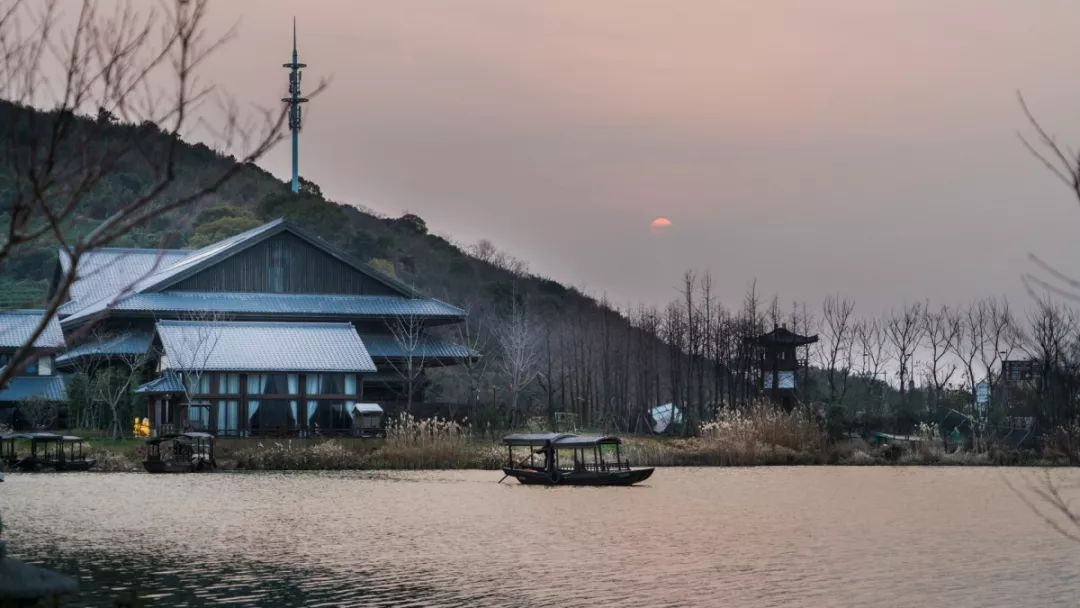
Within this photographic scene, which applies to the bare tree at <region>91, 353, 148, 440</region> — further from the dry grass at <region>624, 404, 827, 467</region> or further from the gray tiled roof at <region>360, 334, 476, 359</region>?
the dry grass at <region>624, 404, 827, 467</region>

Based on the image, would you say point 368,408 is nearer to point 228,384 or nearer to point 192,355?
point 228,384

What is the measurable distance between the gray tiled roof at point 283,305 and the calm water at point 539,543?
27.2m

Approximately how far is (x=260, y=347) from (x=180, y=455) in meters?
14.5

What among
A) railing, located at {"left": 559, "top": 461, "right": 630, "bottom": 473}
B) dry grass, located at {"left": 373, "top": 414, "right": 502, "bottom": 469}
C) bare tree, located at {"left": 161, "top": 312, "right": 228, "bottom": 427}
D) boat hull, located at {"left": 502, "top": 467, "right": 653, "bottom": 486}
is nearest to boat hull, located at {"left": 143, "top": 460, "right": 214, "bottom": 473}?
dry grass, located at {"left": 373, "top": 414, "right": 502, "bottom": 469}

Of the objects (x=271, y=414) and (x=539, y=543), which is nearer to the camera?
(x=539, y=543)

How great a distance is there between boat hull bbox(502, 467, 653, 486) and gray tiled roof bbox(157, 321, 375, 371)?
21953mm

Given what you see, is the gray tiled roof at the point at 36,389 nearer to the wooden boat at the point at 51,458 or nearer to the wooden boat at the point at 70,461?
the wooden boat at the point at 51,458

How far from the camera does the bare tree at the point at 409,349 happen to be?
7700 cm

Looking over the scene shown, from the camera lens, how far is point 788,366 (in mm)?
78812

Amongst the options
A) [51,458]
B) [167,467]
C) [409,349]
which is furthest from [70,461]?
[409,349]

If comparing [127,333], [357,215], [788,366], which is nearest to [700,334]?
[788,366]

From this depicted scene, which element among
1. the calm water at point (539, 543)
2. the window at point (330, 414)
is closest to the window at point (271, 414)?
the window at point (330, 414)

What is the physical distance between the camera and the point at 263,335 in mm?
72875

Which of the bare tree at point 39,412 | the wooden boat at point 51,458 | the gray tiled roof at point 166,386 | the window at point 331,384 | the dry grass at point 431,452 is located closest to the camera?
the wooden boat at point 51,458
